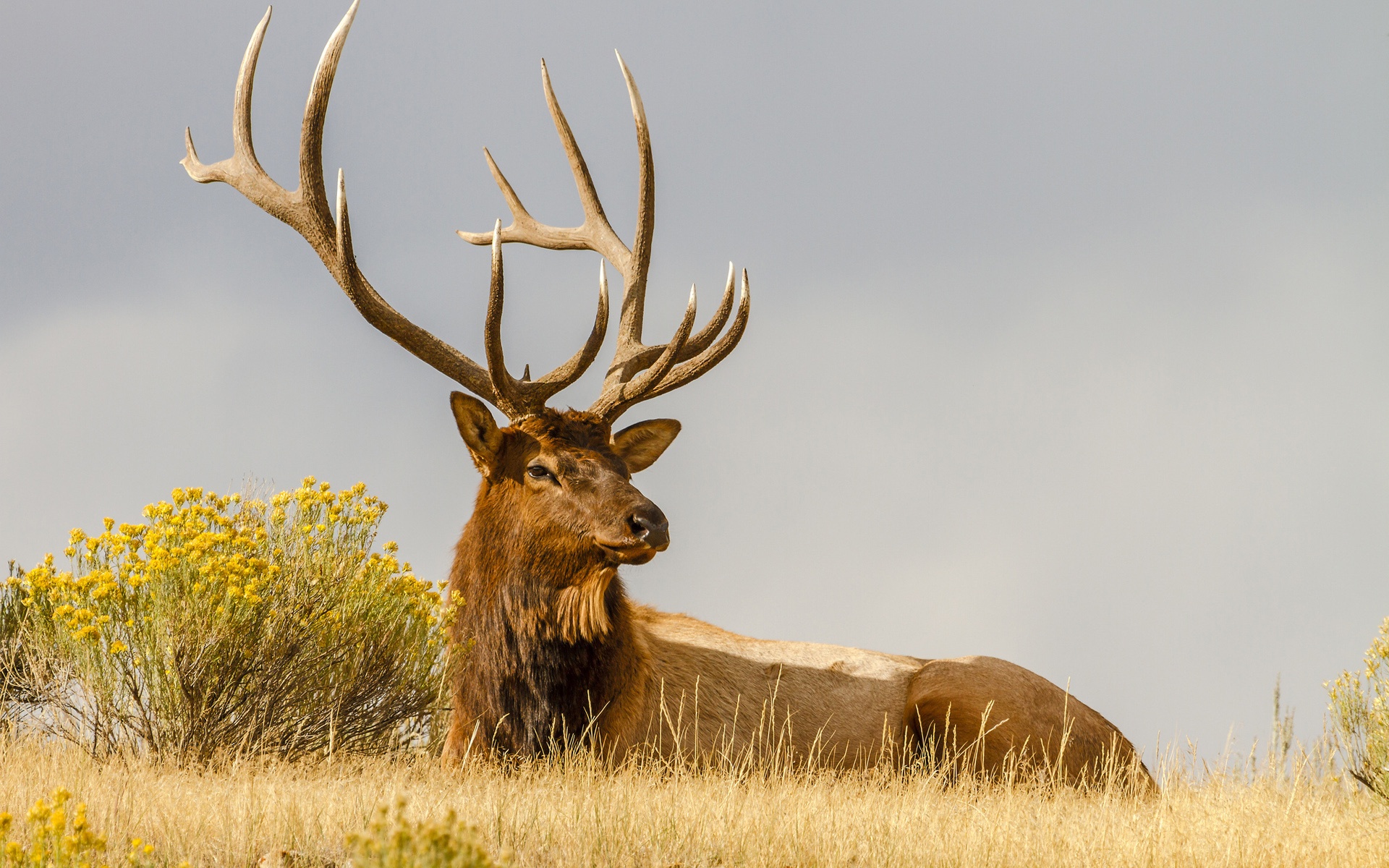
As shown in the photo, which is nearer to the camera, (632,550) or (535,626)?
(632,550)

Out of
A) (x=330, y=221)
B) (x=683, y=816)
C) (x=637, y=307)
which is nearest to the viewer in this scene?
(x=683, y=816)

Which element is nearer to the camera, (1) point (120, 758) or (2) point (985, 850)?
(2) point (985, 850)

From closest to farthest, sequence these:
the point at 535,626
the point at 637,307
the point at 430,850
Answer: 1. the point at 430,850
2. the point at 535,626
3. the point at 637,307

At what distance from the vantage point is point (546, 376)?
23.7 ft

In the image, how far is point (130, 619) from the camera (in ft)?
20.1

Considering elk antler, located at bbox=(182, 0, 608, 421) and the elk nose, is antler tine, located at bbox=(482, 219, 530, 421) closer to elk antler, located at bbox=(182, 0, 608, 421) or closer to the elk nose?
elk antler, located at bbox=(182, 0, 608, 421)

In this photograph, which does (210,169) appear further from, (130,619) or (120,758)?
(120,758)

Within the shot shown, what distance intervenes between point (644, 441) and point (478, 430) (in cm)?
111

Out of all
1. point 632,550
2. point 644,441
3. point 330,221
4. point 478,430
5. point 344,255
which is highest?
point 330,221

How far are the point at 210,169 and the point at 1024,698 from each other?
644cm

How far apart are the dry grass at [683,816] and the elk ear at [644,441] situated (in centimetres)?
191

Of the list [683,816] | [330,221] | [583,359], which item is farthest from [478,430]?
[683,816]

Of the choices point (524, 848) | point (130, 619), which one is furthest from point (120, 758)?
point (524, 848)

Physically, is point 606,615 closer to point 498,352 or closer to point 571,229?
point 498,352
